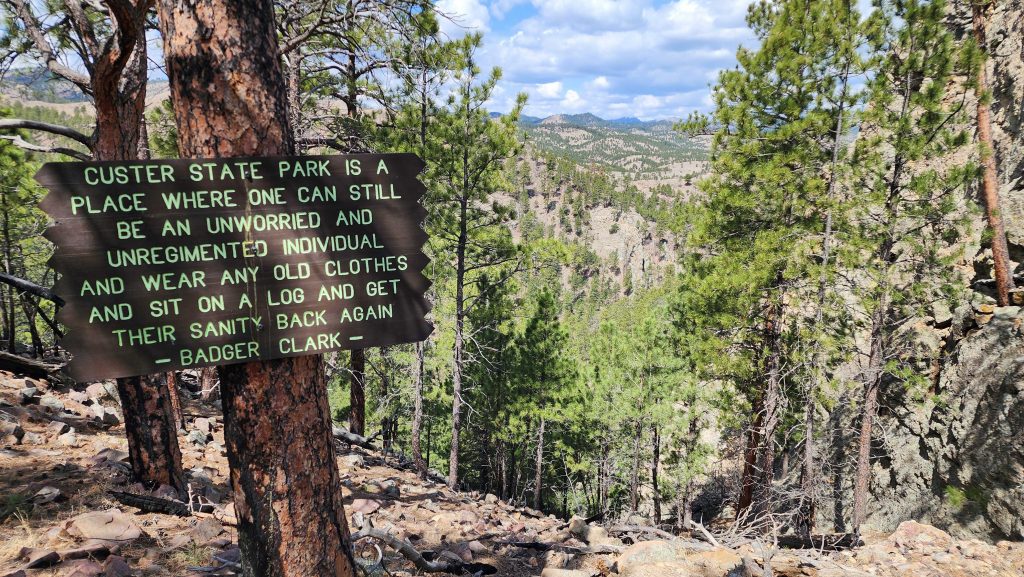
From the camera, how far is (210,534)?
4199mm

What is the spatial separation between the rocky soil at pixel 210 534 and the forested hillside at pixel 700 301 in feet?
0.15

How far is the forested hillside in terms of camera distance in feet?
12.3

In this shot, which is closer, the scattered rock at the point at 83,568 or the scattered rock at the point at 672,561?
the scattered rock at the point at 83,568

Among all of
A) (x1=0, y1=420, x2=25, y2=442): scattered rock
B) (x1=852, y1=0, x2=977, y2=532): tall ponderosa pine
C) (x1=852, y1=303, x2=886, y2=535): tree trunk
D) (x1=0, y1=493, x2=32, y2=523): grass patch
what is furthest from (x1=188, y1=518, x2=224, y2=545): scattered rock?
(x1=852, y1=303, x2=886, y2=535): tree trunk

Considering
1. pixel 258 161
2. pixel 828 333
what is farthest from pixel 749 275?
pixel 258 161

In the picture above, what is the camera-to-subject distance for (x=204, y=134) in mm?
2338

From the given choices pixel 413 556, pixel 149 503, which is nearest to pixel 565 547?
pixel 413 556

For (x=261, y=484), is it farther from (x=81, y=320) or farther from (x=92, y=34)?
(x=92, y=34)

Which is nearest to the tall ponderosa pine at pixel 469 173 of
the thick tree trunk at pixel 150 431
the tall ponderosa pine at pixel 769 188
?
the tall ponderosa pine at pixel 769 188

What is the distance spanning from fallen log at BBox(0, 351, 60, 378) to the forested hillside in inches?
2.8

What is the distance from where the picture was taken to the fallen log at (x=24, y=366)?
698 centimetres

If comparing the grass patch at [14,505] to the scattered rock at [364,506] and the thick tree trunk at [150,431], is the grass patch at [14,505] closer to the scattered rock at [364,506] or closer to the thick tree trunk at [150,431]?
the thick tree trunk at [150,431]

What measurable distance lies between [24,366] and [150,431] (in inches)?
168

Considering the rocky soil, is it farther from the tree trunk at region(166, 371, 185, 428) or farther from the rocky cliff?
the rocky cliff
